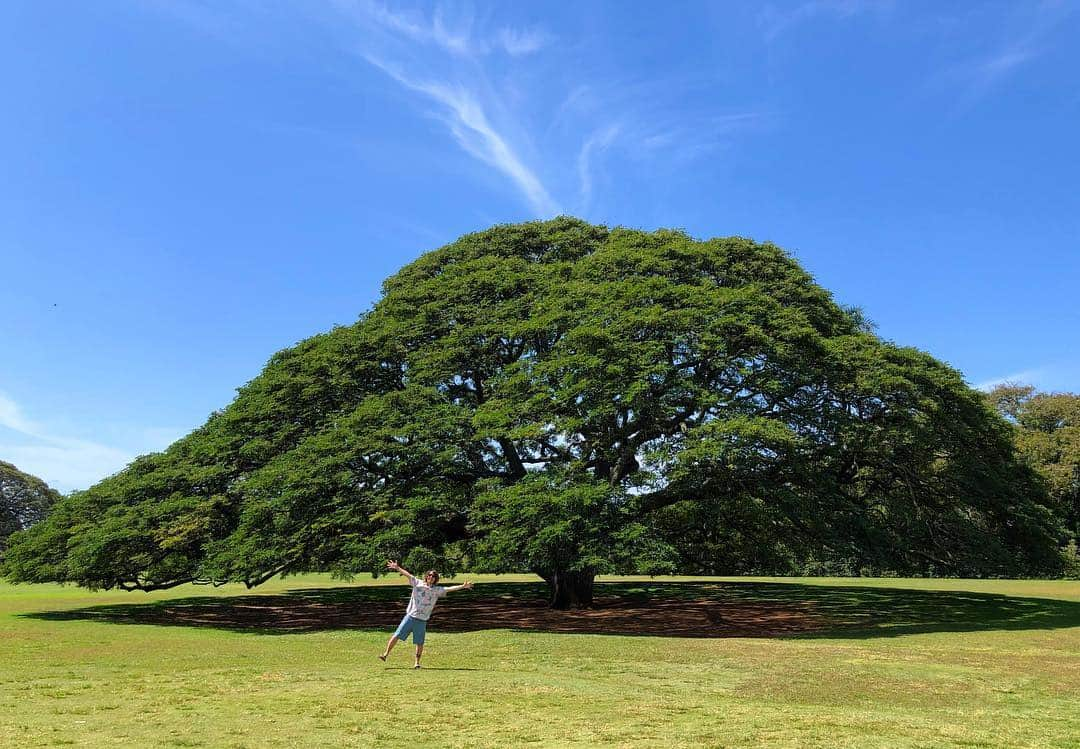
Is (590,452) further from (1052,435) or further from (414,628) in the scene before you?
(1052,435)

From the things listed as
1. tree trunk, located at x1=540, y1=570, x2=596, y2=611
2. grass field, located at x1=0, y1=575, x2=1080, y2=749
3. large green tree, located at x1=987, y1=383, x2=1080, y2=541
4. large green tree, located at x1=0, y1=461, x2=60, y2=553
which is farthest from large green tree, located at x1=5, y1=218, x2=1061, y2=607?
large green tree, located at x1=0, y1=461, x2=60, y2=553

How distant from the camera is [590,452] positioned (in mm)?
22484

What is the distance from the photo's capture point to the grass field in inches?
295

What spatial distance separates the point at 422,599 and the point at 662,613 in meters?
14.5

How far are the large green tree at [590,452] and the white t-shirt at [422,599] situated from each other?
614cm

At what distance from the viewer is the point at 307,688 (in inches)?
395

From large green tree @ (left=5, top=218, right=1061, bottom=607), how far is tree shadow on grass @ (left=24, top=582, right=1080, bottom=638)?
1518 mm

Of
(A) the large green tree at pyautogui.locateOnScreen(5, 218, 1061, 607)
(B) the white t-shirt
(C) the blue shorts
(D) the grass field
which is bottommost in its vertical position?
(D) the grass field

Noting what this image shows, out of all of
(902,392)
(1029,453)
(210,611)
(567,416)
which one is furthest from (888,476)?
(1029,453)

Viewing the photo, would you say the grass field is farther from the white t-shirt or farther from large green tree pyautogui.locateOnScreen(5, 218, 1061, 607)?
large green tree pyautogui.locateOnScreen(5, 218, 1061, 607)

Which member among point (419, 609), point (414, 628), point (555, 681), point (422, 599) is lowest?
point (555, 681)

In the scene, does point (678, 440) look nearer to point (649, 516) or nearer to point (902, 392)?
point (649, 516)

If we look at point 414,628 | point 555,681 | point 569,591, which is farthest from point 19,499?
point 555,681

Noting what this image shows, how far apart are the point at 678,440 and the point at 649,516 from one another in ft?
9.59
